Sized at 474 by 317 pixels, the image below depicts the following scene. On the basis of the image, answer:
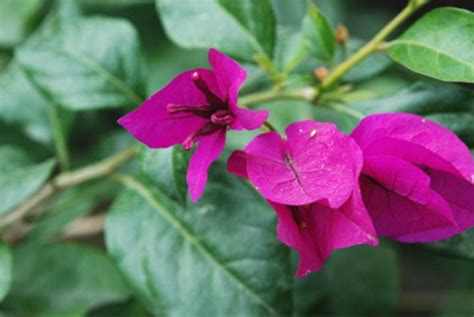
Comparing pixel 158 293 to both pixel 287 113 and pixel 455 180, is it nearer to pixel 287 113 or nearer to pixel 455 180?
pixel 455 180

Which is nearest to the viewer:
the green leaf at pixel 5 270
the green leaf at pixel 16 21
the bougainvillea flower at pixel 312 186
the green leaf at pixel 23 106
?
the bougainvillea flower at pixel 312 186

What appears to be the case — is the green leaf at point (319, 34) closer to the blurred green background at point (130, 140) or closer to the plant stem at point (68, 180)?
the blurred green background at point (130, 140)

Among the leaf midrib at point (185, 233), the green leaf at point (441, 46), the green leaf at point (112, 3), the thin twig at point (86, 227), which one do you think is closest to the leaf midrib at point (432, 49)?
the green leaf at point (441, 46)

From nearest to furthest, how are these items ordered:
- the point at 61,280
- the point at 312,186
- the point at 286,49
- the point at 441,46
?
the point at 312,186 → the point at 441,46 → the point at 286,49 → the point at 61,280

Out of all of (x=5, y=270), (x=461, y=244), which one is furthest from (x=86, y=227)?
(x=461, y=244)

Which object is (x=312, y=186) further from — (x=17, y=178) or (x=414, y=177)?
(x=17, y=178)

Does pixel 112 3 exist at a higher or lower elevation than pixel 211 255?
higher

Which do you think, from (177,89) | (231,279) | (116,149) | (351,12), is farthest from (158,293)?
(351,12)
